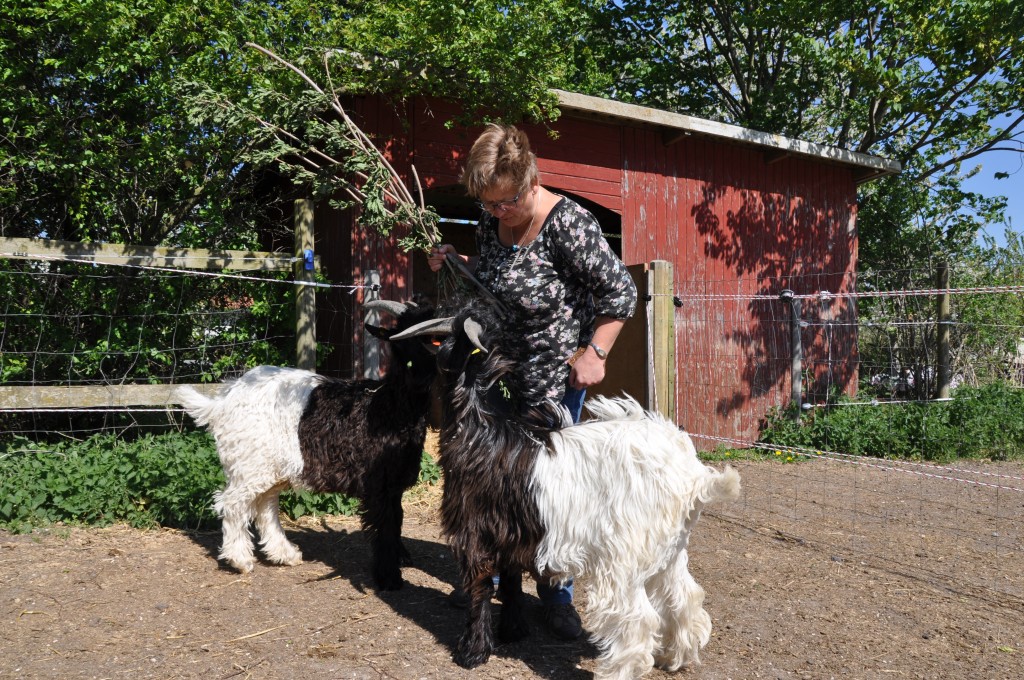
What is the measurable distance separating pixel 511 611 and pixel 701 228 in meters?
6.99

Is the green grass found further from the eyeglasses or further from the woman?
the eyeglasses

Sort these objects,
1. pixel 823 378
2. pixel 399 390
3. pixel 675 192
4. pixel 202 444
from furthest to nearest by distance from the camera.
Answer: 1. pixel 823 378
2. pixel 675 192
3. pixel 202 444
4. pixel 399 390

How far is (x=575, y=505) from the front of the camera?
270 centimetres

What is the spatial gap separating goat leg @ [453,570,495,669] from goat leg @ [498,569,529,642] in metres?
0.21

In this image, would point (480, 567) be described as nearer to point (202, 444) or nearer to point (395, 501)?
point (395, 501)

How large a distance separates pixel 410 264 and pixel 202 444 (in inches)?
106

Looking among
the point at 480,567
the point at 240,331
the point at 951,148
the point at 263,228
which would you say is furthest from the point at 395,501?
the point at 951,148

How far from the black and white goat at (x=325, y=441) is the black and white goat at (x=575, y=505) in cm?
77

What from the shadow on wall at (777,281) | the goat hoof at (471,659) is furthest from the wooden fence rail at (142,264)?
the shadow on wall at (777,281)

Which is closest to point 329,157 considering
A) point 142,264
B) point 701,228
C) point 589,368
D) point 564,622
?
point 142,264

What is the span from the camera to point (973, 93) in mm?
12219

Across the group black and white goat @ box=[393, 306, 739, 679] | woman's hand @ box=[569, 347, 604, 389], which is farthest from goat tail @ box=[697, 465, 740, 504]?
woman's hand @ box=[569, 347, 604, 389]

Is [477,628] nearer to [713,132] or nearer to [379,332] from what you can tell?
[379,332]

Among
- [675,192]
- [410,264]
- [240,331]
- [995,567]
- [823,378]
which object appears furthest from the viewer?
[823,378]
